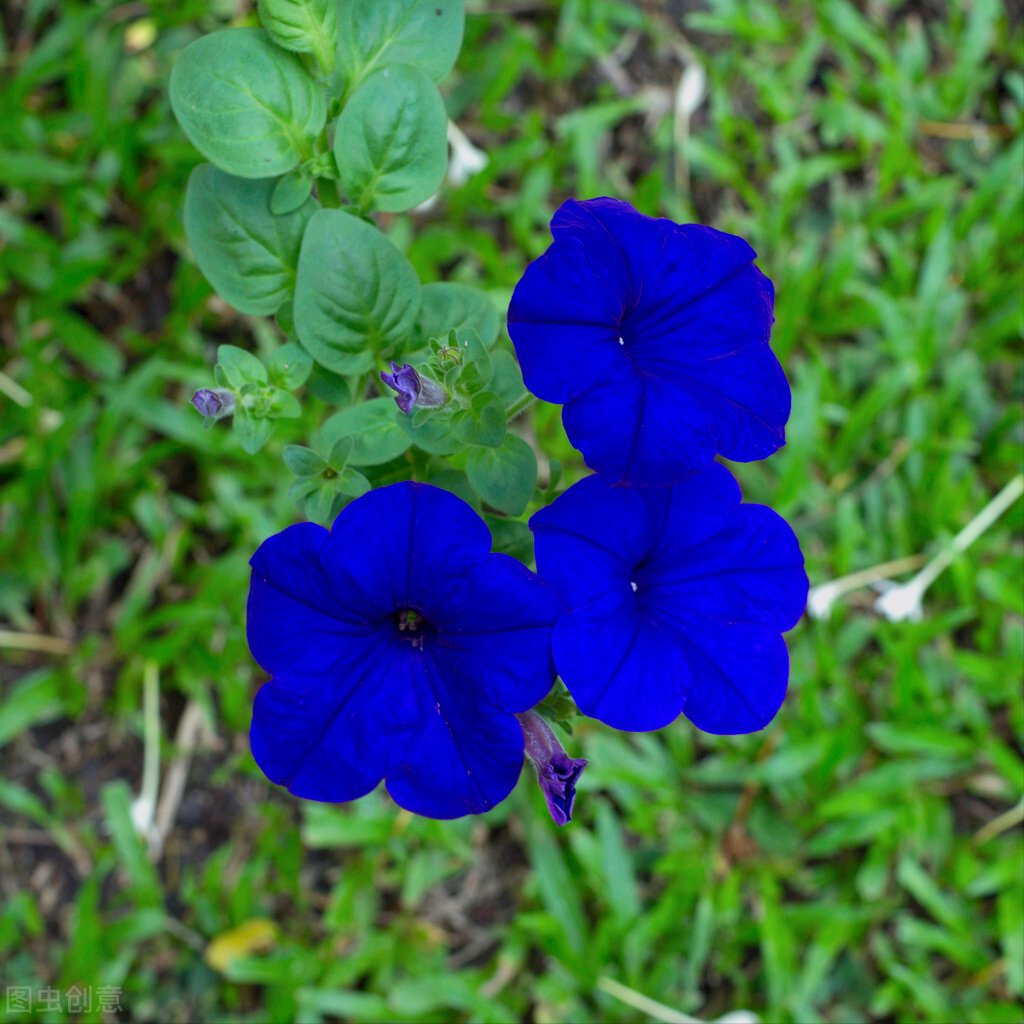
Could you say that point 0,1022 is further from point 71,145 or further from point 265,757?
point 71,145

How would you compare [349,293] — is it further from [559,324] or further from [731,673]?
[731,673]

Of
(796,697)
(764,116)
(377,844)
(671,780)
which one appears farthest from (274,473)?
(764,116)

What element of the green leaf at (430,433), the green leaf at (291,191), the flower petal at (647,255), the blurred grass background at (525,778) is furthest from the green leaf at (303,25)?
the blurred grass background at (525,778)

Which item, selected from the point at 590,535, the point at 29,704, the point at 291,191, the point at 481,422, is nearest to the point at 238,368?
the point at 291,191

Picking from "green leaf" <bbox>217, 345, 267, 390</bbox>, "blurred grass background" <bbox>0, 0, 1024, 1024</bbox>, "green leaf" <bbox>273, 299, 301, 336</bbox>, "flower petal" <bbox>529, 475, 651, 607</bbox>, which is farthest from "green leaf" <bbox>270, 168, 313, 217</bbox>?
"blurred grass background" <bbox>0, 0, 1024, 1024</bbox>

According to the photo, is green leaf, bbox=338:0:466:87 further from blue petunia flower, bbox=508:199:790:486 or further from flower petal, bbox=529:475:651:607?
flower petal, bbox=529:475:651:607

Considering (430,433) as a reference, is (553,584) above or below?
below

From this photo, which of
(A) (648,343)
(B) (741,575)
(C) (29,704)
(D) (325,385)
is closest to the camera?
(A) (648,343)
